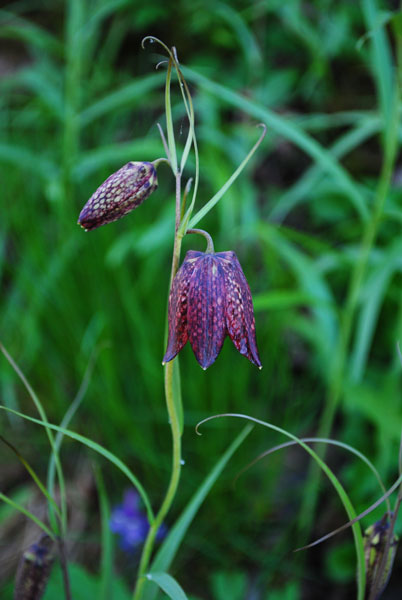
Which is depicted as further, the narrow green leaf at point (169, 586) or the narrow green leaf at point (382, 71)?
the narrow green leaf at point (382, 71)

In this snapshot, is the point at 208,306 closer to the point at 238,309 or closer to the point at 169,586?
the point at 238,309

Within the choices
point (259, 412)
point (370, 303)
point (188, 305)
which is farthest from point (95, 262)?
point (188, 305)

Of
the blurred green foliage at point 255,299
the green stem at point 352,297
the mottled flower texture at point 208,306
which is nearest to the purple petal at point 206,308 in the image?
the mottled flower texture at point 208,306

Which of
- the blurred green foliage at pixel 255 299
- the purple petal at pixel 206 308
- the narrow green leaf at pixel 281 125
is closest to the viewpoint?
the purple petal at pixel 206 308

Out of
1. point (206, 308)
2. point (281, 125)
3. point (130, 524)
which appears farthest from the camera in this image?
point (130, 524)

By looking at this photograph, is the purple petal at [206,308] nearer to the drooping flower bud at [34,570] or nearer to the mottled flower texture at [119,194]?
the mottled flower texture at [119,194]

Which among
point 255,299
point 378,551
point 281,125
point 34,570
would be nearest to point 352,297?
point 255,299
